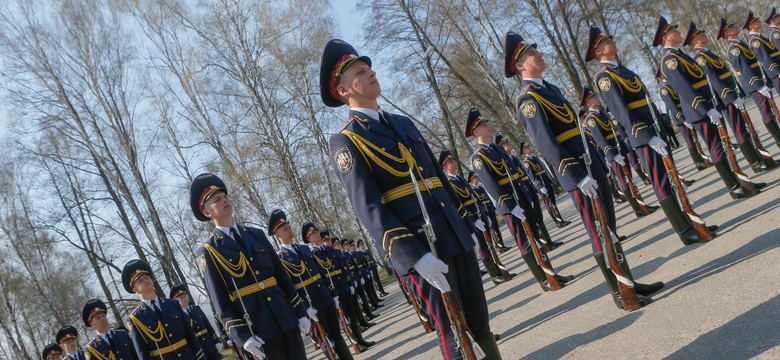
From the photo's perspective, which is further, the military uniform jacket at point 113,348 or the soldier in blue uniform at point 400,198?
the military uniform jacket at point 113,348

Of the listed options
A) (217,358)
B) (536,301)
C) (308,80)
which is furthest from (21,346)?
(536,301)

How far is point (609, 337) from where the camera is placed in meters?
4.48

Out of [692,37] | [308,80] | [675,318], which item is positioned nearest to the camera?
[675,318]

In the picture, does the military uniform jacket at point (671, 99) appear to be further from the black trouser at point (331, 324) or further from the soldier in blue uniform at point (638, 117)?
the black trouser at point (331, 324)

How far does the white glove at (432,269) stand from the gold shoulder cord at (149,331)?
16.2 ft

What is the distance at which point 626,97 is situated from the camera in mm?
6574

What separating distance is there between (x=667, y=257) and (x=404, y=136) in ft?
12.2

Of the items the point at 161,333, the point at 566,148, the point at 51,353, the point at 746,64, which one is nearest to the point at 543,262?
the point at 566,148

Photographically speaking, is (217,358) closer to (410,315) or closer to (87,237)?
(410,315)

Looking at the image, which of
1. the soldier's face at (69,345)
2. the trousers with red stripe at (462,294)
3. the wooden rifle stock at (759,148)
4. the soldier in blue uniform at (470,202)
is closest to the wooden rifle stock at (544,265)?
the soldier in blue uniform at (470,202)

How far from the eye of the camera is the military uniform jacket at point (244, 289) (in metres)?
5.13

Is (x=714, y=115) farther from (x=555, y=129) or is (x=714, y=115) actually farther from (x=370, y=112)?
(x=370, y=112)

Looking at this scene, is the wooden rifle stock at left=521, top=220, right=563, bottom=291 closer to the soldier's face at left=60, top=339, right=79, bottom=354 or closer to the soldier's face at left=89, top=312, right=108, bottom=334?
the soldier's face at left=89, top=312, right=108, bottom=334

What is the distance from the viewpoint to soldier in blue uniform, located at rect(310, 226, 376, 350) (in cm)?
1122
